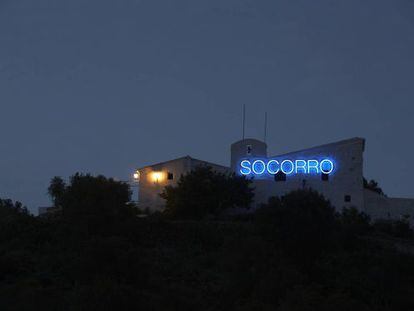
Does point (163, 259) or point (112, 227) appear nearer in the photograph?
point (163, 259)

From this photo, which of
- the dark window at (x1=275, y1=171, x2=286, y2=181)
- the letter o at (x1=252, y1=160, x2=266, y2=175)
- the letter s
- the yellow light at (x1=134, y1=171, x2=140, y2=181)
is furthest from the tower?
the yellow light at (x1=134, y1=171, x2=140, y2=181)

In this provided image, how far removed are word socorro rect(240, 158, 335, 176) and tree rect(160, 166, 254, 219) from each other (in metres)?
2.98

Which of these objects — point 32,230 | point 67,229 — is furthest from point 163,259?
point 32,230

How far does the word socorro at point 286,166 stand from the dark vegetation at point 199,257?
14.8ft

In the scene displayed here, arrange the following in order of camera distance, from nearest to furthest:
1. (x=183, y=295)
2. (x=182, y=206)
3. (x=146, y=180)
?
(x=183, y=295) < (x=182, y=206) < (x=146, y=180)

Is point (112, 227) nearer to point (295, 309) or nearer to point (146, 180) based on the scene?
point (146, 180)

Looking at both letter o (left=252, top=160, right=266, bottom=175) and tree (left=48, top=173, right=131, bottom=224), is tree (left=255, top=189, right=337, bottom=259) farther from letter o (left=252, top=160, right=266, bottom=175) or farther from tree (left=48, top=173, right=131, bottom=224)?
letter o (left=252, top=160, right=266, bottom=175)

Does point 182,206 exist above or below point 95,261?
Result: above

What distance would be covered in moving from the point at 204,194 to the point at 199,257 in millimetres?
14747

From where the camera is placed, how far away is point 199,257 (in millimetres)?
44938

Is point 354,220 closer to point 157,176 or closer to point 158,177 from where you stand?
point 158,177

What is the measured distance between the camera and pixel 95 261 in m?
31.1

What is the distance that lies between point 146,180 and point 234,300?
123 feet

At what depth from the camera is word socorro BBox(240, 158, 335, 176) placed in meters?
61.4
